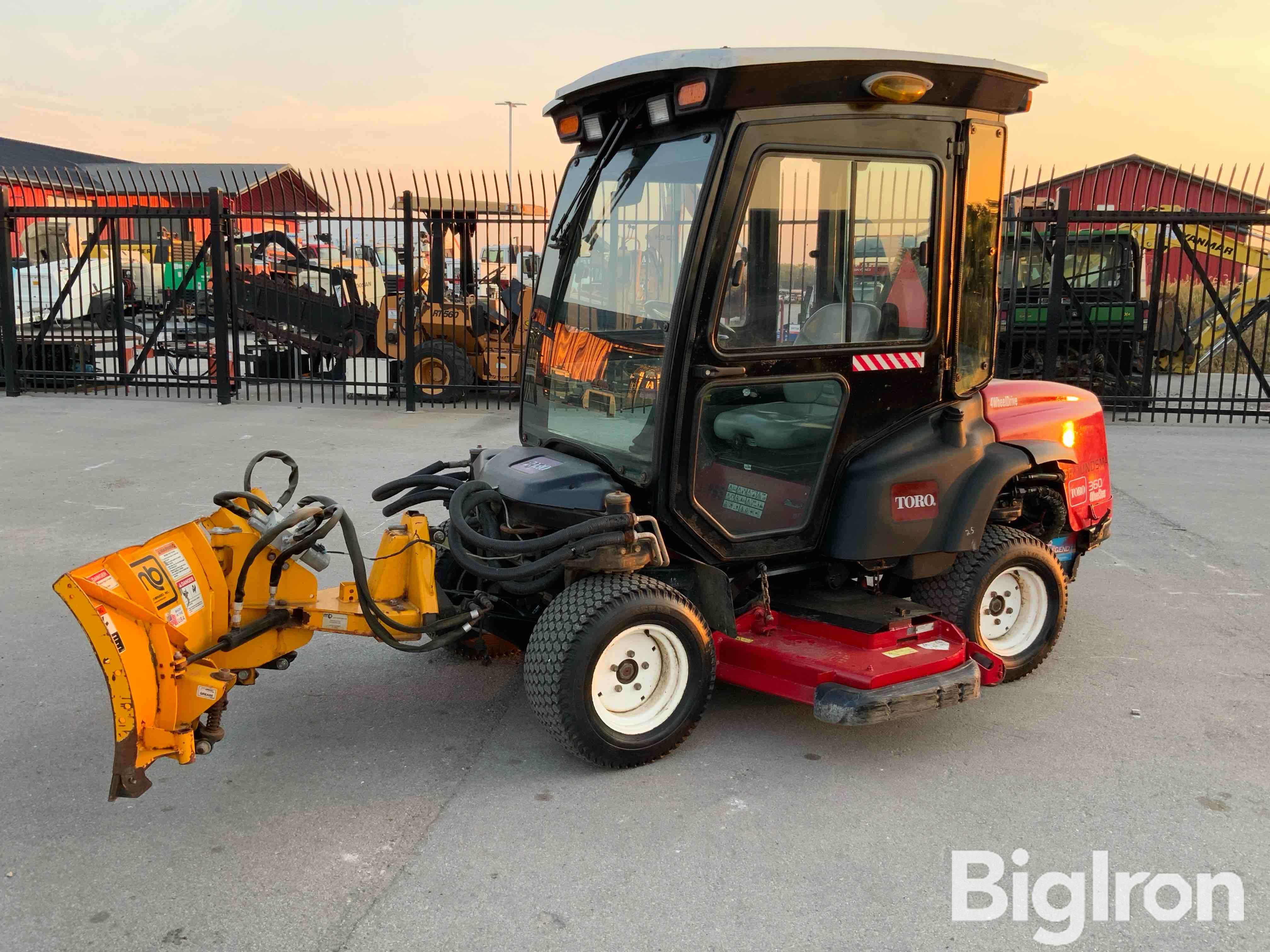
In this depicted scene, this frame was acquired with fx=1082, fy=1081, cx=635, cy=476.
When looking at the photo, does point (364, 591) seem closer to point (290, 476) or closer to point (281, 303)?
point (290, 476)

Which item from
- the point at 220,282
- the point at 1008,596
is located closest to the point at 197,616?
the point at 1008,596

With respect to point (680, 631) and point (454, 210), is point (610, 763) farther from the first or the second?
point (454, 210)

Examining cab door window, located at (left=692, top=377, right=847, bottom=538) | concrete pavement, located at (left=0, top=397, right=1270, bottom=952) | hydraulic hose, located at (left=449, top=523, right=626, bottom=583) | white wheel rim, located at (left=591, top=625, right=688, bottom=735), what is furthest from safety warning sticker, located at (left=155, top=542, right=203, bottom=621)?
cab door window, located at (left=692, top=377, right=847, bottom=538)

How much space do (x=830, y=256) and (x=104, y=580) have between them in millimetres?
2680

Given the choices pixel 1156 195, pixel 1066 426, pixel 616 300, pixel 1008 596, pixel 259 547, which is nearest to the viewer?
pixel 259 547

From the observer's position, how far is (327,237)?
538 inches

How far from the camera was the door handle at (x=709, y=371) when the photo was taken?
3840mm

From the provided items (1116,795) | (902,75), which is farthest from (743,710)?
(902,75)

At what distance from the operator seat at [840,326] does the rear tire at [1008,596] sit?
1049 millimetres

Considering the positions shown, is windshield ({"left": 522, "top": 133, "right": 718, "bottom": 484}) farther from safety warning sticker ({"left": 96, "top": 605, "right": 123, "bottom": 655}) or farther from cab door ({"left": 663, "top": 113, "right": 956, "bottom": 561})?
safety warning sticker ({"left": 96, "top": 605, "right": 123, "bottom": 655})

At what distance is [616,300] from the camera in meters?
4.22

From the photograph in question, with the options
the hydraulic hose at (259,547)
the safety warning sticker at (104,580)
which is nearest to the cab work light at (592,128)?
the hydraulic hose at (259,547)

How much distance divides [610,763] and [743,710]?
0.81 meters

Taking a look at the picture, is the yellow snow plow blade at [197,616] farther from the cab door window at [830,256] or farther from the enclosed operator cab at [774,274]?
the cab door window at [830,256]
